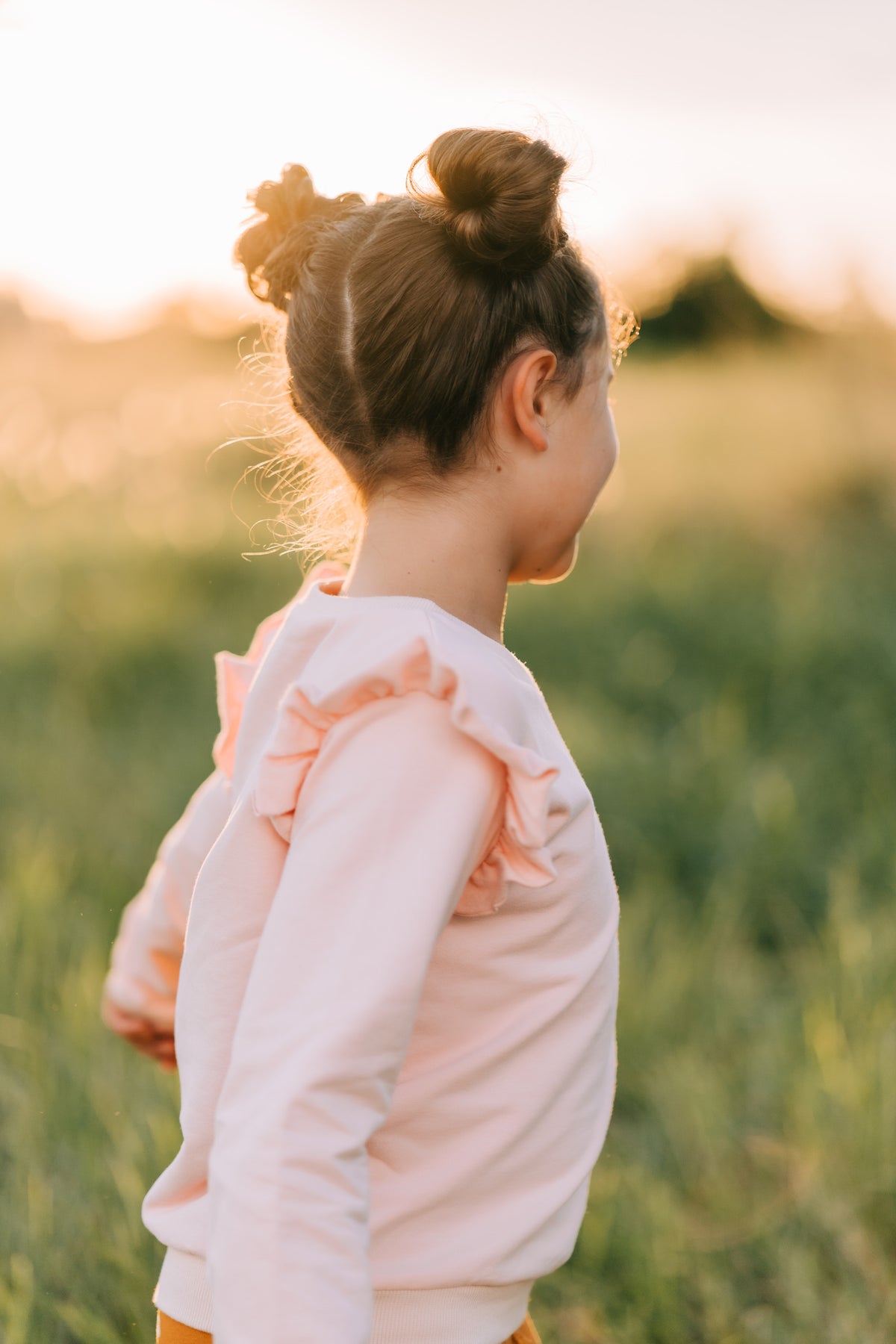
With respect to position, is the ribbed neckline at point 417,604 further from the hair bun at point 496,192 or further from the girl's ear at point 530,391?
the hair bun at point 496,192

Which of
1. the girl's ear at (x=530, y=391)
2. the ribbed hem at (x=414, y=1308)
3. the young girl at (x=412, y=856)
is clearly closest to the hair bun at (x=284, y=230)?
the young girl at (x=412, y=856)

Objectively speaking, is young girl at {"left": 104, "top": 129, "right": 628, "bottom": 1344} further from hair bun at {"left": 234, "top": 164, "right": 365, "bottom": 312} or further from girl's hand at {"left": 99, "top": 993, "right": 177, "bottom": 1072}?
girl's hand at {"left": 99, "top": 993, "right": 177, "bottom": 1072}

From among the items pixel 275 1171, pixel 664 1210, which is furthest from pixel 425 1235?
pixel 664 1210

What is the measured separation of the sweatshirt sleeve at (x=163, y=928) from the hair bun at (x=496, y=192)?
64 cm

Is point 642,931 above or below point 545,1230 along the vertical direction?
below

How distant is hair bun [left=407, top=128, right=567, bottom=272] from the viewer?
967mm

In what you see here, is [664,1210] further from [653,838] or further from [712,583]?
[712,583]

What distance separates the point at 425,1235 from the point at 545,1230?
0.36ft

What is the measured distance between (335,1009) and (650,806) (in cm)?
249

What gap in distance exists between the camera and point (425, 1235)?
967 millimetres

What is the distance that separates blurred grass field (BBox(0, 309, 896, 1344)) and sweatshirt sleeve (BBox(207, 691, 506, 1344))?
102cm

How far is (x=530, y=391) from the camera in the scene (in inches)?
39.2

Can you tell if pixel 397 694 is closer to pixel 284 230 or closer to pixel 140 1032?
pixel 284 230

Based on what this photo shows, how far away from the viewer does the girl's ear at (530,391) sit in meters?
0.99
